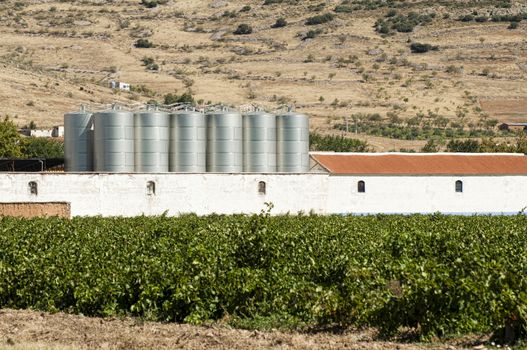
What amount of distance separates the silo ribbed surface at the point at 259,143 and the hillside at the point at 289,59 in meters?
43.0

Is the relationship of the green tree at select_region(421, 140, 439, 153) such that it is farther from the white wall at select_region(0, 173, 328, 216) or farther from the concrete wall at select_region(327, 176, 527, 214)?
the white wall at select_region(0, 173, 328, 216)

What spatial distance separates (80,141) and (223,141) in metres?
7.62

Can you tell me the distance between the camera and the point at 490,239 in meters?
36.7

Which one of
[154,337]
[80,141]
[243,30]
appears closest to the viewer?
[154,337]

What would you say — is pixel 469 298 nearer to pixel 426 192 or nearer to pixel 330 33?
pixel 426 192

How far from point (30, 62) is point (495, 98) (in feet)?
181

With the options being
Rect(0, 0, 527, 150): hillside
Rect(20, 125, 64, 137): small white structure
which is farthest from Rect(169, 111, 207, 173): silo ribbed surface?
Rect(0, 0, 527, 150): hillside

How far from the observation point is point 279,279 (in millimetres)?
26797

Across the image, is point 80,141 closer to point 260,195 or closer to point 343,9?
point 260,195

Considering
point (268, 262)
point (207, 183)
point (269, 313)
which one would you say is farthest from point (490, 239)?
point (207, 183)

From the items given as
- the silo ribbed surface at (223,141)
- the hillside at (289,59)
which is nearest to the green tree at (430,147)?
the hillside at (289,59)

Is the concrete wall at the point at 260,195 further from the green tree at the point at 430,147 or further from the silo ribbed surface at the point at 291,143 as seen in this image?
the green tree at the point at 430,147

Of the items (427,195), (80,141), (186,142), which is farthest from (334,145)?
(80,141)

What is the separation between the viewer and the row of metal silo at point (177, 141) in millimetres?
60312
